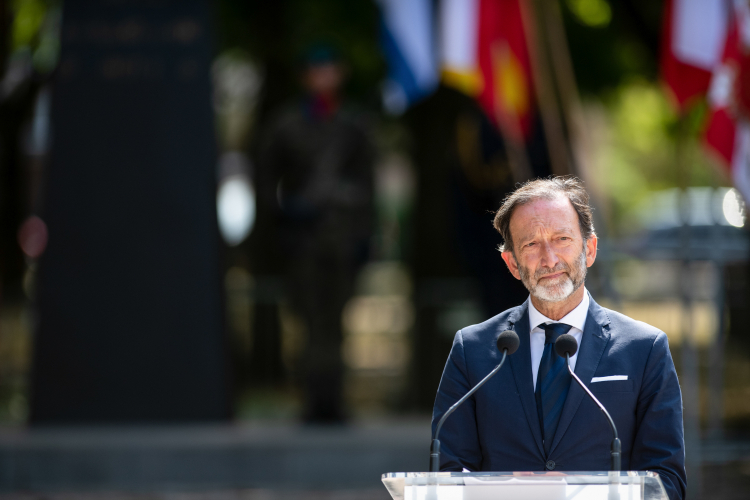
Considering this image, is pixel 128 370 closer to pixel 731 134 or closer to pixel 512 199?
pixel 731 134

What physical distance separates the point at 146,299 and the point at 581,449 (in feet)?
20.1

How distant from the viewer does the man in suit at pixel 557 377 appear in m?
3.28

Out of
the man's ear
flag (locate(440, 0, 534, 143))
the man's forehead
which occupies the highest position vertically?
flag (locate(440, 0, 534, 143))

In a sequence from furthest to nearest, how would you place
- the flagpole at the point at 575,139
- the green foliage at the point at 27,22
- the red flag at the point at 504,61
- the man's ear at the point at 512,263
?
the green foliage at the point at 27,22 < the red flag at the point at 504,61 < the flagpole at the point at 575,139 < the man's ear at the point at 512,263

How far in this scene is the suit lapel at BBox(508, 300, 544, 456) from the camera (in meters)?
3.33

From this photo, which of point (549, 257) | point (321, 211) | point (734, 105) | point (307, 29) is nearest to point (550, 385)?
point (549, 257)

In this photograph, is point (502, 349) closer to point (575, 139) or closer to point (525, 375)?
point (525, 375)

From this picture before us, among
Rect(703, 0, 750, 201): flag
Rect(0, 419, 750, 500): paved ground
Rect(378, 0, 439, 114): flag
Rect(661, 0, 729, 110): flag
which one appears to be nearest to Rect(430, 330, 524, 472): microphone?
Rect(0, 419, 750, 500): paved ground

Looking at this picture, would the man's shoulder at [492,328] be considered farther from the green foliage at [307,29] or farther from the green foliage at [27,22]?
the green foliage at [27,22]

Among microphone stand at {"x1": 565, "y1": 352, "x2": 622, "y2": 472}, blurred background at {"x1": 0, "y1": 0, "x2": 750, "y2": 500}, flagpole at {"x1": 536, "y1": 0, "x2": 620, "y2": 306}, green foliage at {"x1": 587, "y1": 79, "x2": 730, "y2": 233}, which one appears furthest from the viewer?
green foliage at {"x1": 587, "y1": 79, "x2": 730, "y2": 233}

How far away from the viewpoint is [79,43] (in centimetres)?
923

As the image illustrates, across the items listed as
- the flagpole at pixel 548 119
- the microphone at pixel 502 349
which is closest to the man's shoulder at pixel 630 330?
the microphone at pixel 502 349

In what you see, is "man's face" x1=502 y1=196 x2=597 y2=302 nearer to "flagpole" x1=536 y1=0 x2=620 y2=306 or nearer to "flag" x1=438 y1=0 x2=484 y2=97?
"flagpole" x1=536 y1=0 x2=620 y2=306

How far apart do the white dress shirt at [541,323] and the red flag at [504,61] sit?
6072 mm
